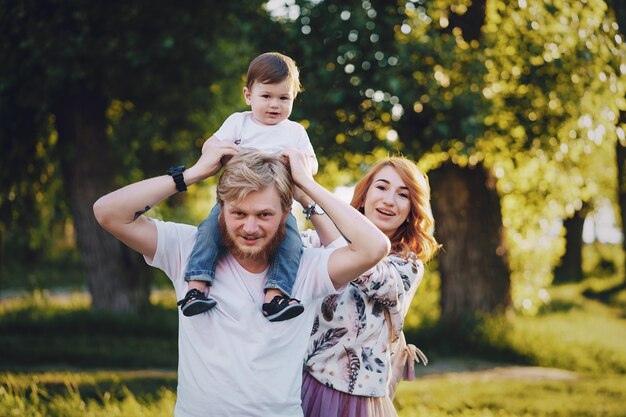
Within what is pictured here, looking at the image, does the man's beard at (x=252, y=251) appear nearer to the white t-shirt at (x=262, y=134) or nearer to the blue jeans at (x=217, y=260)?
the blue jeans at (x=217, y=260)

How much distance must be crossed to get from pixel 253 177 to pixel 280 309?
0.48m

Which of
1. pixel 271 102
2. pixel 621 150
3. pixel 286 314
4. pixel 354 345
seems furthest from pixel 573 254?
pixel 286 314

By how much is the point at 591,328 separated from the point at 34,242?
979cm

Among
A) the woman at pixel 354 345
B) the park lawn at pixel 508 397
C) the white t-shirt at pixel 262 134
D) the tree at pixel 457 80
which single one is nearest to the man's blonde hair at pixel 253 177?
the woman at pixel 354 345

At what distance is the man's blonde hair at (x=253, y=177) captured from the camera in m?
2.70

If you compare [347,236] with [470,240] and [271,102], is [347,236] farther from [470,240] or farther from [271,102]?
[470,240]

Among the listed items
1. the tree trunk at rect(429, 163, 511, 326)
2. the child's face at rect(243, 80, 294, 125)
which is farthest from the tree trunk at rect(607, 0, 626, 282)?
the child's face at rect(243, 80, 294, 125)

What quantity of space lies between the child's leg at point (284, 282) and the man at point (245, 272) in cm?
5

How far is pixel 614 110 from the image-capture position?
8875 mm

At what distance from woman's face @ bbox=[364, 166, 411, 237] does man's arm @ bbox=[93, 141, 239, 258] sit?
3.45 feet

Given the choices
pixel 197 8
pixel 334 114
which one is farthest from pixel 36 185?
pixel 334 114

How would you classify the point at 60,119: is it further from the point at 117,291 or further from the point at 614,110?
the point at 614,110

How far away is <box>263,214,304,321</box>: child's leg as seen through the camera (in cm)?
267

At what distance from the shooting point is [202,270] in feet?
9.05
